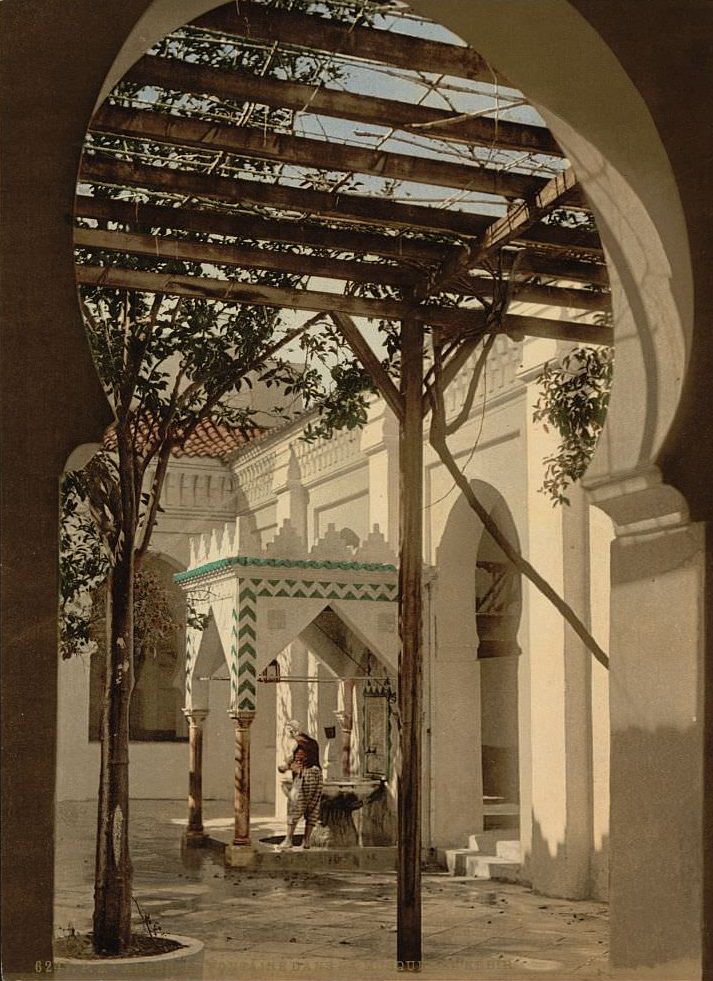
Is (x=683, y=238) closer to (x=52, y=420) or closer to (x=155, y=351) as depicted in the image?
(x=52, y=420)

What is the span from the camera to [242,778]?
13359 millimetres

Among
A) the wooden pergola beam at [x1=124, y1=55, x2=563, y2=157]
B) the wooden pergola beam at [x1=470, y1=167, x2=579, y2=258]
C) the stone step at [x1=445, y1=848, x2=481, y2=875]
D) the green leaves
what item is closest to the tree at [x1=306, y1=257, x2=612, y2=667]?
the green leaves

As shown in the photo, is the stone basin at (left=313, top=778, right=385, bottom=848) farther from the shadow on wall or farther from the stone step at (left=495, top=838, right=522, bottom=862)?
the shadow on wall

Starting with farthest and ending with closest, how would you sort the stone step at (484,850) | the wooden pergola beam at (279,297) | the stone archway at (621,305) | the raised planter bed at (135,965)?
the stone step at (484,850)
the wooden pergola beam at (279,297)
the raised planter bed at (135,965)
the stone archway at (621,305)

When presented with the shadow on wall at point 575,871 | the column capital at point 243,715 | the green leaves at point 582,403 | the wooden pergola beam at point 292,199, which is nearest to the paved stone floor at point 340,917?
the shadow on wall at point 575,871

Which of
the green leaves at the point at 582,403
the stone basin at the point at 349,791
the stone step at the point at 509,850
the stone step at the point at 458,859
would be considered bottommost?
the stone step at the point at 458,859

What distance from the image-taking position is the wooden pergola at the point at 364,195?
484 centimetres

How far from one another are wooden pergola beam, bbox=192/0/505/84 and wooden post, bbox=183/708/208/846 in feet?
36.3

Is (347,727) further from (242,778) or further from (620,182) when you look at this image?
(620,182)

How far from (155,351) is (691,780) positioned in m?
5.73

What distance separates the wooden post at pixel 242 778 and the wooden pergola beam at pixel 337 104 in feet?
27.8

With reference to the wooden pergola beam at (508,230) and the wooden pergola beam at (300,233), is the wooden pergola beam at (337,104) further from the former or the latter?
the wooden pergola beam at (300,233)

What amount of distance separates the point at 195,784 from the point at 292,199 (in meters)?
9.94

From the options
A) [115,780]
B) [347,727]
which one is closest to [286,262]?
[115,780]
